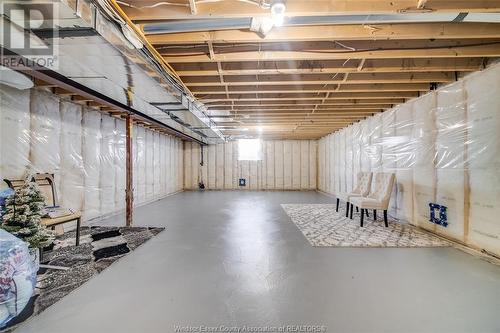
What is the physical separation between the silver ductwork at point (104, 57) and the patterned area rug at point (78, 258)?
6.27ft

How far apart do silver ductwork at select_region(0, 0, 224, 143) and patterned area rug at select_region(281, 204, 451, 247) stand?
2.82m

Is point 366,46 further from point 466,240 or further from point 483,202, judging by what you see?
point 466,240

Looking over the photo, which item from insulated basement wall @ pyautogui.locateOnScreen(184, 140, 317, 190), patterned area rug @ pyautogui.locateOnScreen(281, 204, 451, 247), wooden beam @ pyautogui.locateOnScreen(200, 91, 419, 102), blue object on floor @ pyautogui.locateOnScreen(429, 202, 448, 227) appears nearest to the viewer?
patterned area rug @ pyautogui.locateOnScreen(281, 204, 451, 247)

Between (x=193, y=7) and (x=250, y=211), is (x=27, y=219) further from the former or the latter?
(x=250, y=211)

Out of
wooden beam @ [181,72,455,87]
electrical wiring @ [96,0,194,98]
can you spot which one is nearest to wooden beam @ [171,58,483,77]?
wooden beam @ [181,72,455,87]

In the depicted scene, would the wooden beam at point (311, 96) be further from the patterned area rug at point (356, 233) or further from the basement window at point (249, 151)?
the basement window at point (249, 151)

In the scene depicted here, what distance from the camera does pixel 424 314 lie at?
5.34 ft

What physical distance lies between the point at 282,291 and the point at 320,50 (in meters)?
2.42

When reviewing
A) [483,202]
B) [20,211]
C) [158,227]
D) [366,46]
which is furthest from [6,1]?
[483,202]

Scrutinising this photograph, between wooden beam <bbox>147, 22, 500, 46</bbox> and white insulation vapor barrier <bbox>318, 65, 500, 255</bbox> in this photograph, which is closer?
wooden beam <bbox>147, 22, 500, 46</bbox>

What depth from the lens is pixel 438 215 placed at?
11.1 feet

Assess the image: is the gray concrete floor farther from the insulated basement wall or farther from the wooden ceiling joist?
the insulated basement wall

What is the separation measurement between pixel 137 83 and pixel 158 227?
241cm

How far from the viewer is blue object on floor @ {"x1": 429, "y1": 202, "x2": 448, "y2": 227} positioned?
3260 mm
